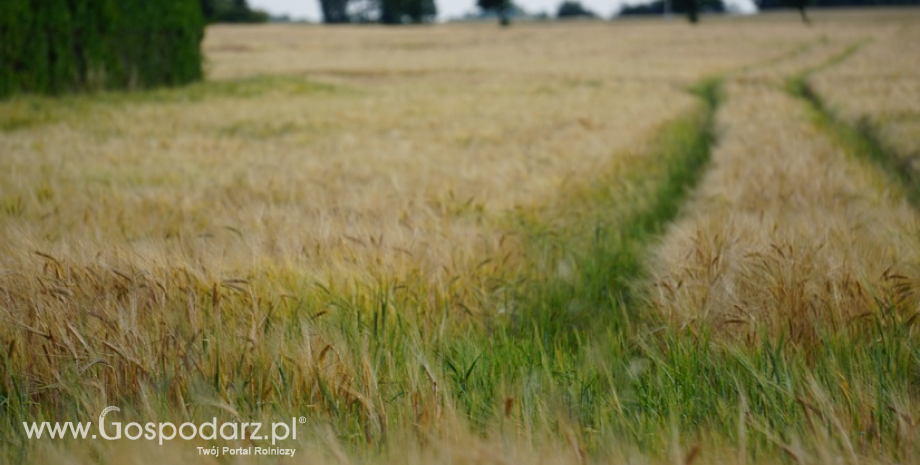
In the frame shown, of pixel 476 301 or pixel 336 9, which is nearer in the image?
pixel 476 301

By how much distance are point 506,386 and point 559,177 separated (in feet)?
9.27

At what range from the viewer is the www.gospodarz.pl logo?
1.32 meters

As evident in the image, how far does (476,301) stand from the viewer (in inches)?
94.0

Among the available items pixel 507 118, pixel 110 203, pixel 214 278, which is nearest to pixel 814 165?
pixel 214 278

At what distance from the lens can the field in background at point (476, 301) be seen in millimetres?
1404

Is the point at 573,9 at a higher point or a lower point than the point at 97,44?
higher

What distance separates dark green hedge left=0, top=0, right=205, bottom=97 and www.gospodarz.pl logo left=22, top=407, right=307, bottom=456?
10466 millimetres

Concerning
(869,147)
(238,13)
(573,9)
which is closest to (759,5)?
(573,9)

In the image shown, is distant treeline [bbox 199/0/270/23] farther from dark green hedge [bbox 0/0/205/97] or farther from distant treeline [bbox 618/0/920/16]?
dark green hedge [bbox 0/0/205/97]

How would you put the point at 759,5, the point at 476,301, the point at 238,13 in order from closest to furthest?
the point at 476,301 < the point at 238,13 < the point at 759,5

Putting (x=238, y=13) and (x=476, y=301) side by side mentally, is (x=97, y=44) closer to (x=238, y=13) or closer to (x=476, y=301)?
(x=476, y=301)

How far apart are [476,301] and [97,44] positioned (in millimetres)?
11596

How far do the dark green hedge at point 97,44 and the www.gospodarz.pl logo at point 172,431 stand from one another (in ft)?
34.3

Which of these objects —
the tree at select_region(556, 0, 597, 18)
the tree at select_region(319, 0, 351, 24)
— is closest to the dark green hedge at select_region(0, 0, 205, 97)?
the tree at select_region(319, 0, 351, 24)
